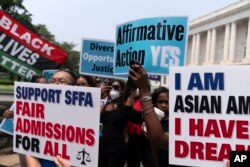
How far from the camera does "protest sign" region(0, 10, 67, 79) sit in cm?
562

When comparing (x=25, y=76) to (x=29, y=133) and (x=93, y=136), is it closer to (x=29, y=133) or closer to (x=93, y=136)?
(x=29, y=133)

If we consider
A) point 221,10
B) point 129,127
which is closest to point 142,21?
point 129,127

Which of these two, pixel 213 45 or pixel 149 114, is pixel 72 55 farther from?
pixel 149 114

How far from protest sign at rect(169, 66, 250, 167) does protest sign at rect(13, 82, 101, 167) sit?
0.47 m

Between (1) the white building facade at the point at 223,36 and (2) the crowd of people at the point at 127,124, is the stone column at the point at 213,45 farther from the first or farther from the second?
(2) the crowd of people at the point at 127,124

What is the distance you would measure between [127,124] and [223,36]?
2397 inches

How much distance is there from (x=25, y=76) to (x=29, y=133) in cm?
268

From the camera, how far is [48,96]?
3035 millimetres

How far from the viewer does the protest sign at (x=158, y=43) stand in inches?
165

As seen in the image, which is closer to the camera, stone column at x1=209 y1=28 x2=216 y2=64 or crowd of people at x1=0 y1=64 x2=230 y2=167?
crowd of people at x1=0 y1=64 x2=230 y2=167

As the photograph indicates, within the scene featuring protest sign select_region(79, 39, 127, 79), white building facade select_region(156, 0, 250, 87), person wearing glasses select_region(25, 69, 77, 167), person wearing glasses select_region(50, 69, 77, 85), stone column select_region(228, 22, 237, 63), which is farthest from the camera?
stone column select_region(228, 22, 237, 63)

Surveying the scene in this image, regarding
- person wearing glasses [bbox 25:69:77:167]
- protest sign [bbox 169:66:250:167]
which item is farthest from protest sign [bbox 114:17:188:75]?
protest sign [bbox 169:66:250:167]

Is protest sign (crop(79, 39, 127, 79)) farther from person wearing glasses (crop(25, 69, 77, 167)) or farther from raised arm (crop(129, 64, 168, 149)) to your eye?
raised arm (crop(129, 64, 168, 149))

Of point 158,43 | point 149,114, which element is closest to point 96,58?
point 158,43
